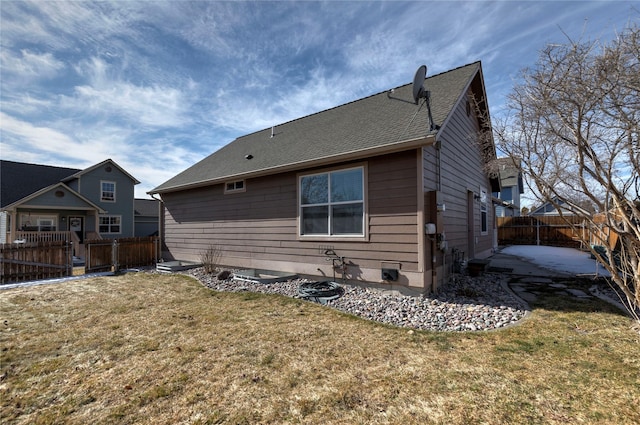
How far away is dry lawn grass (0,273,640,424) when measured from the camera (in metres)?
2.36

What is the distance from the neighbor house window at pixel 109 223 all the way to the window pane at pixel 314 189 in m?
19.6

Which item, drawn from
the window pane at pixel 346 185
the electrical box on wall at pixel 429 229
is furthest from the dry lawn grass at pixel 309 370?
the window pane at pixel 346 185

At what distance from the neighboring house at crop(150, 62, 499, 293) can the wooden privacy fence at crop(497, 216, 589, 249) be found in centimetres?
851

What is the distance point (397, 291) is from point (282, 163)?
13.5ft

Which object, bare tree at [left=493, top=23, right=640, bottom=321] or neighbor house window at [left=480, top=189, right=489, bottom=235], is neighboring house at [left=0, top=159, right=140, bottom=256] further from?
bare tree at [left=493, top=23, right=640, bottom=321]

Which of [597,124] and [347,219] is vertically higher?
[597,124]

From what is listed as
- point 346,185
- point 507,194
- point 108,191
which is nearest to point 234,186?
point 346,185

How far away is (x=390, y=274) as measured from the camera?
18.8ft

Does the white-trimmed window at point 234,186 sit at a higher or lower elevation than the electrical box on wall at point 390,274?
higher

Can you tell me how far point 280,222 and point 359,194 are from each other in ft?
8.12

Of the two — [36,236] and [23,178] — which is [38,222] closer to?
[36,236]

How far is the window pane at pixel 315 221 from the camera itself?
6871 millimetres

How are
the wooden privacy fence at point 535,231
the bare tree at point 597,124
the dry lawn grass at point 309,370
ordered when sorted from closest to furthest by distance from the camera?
the dry lawn grass at point 309,370 → the bare tree at point 597,124 → the wooden privacy fence at point 535,231

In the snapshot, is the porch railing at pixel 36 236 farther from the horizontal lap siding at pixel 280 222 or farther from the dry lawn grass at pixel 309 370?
the dry lawn grass at pixel 309 370
